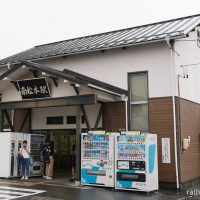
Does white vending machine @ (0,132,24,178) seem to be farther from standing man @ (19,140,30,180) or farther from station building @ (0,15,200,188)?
station building @ (0,15,200,188)

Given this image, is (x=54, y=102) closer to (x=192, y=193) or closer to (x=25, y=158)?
(x=25, y=158)

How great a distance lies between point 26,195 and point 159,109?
6.09 metres

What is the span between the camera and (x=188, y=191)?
1203 centimetres

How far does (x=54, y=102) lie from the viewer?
523 inches

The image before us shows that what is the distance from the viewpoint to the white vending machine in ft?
46.0

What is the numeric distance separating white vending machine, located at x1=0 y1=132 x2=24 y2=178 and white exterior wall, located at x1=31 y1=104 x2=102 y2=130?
2.25m

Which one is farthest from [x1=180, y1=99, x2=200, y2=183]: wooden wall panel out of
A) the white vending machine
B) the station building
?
the white vending machine

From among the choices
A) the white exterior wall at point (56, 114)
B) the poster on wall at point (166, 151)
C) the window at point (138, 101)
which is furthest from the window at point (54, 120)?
the poster on wall at point (166, 151)

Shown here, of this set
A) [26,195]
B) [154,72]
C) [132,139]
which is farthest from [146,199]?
[154,72]

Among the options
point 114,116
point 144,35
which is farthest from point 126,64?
point 114,116

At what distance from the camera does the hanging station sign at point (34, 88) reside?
45.4 feet

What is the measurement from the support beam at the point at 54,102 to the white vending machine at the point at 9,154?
1312mm

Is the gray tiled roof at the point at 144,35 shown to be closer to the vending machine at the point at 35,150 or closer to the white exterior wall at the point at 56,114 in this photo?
the white exterior wall at the point at 56,114

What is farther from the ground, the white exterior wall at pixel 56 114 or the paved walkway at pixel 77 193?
the white exterior wall at pixel 56 114
